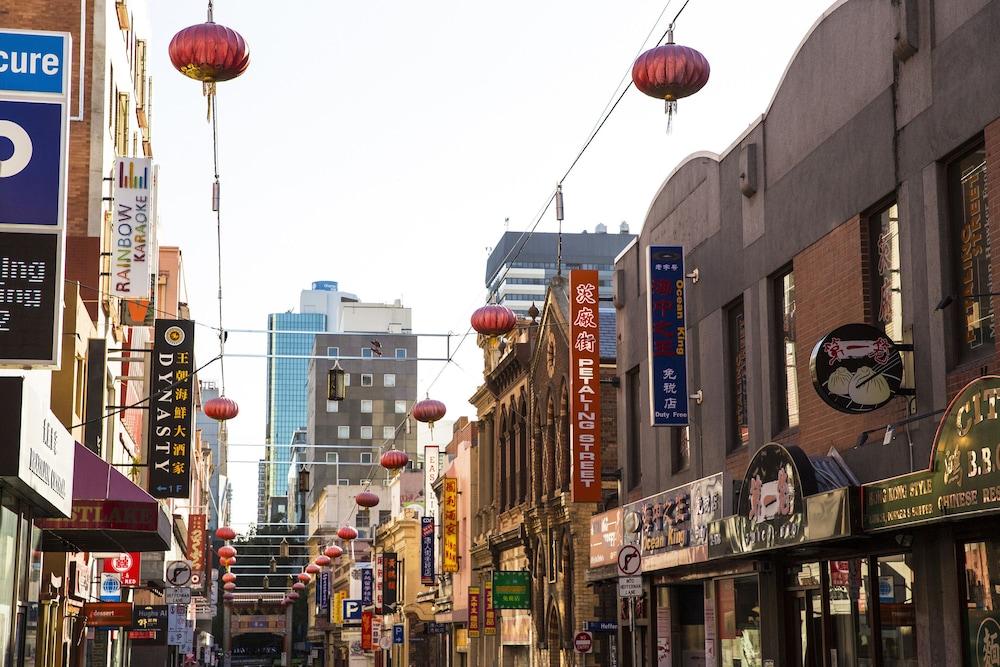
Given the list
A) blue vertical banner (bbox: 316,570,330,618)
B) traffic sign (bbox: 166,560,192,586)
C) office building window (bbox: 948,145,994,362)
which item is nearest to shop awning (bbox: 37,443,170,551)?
office building window (bbox: 948,145,994,362)

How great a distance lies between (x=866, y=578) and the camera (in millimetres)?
17875

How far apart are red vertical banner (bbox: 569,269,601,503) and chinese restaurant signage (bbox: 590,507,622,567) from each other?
618 millimetres

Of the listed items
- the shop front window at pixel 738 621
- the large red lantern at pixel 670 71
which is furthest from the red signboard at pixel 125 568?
the large red lantern at pixel 670 71

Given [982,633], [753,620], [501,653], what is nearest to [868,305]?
[982,633]

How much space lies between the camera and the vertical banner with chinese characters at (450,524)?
5709cm

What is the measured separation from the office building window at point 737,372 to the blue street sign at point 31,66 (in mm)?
11910

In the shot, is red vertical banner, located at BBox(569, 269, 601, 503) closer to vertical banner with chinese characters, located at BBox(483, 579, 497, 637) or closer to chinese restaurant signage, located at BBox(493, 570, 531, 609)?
chinese restaurant signage, located at BBox(493, 570, 531, 609)

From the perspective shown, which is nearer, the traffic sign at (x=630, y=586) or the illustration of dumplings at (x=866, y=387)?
the illustration of dumplings at (x=866, y=387)

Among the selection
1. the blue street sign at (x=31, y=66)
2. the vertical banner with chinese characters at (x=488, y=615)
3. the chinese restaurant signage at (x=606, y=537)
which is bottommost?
the vertical banner with chinese characters at (x=488, y=615)

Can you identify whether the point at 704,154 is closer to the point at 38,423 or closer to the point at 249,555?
the point at 38,423

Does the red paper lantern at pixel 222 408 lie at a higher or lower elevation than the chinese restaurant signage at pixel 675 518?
higher

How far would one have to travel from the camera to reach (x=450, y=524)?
57.7 metres

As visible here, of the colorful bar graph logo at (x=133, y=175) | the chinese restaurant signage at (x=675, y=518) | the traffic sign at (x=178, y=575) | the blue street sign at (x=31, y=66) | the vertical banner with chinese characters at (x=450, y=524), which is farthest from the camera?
the vertical banner with chinese characters at (x=450, y=524)

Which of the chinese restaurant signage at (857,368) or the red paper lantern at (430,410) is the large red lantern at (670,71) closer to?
the chinese restaurant signage at (857,368)
